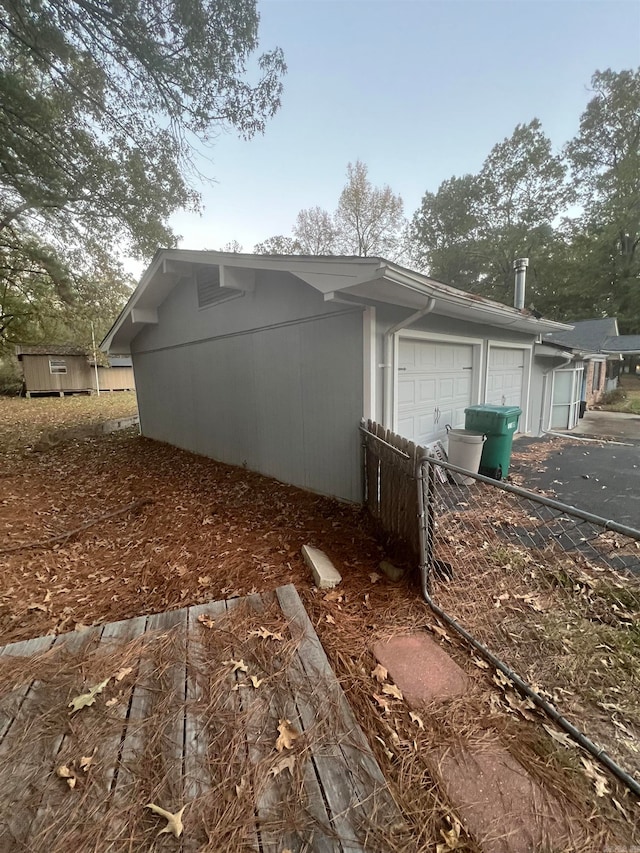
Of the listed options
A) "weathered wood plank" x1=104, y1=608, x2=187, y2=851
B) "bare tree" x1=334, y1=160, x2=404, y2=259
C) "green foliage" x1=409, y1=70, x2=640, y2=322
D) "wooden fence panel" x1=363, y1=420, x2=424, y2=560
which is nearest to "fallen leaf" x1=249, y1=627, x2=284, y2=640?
"weathered wood plank" x1=104, y1=608, x2=187, y2=851

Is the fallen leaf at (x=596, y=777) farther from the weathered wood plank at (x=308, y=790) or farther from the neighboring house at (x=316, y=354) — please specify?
the neighboring house at (x=316, y=354)

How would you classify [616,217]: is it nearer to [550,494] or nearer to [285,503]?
[550,494]

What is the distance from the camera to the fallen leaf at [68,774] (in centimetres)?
129

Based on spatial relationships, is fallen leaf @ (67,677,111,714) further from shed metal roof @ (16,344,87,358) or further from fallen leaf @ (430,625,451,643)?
shed metal roof @ (16,344,87,358)

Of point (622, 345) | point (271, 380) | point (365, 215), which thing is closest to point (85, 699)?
point (271, 380)

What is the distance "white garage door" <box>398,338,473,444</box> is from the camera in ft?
16.8

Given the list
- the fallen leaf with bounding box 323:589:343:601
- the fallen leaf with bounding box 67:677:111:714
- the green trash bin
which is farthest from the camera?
the green trash bin

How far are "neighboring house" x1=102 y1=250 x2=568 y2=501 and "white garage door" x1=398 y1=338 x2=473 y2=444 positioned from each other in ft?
0.09

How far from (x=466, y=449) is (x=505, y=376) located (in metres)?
3.66

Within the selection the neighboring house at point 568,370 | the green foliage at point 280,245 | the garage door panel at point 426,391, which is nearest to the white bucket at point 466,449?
the garage door panel at point 426,391

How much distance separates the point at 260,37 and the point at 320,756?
905 centimetres

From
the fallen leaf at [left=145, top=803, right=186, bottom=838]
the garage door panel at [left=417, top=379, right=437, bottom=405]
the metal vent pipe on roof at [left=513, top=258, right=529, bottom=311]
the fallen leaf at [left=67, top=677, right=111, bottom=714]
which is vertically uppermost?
the metal vent pipe on roof at [left=513, top=258, right=529, bottom=311]

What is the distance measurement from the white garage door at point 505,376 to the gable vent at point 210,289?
17.4ft

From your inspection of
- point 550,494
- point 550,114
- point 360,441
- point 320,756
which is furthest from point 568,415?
point 550,114
